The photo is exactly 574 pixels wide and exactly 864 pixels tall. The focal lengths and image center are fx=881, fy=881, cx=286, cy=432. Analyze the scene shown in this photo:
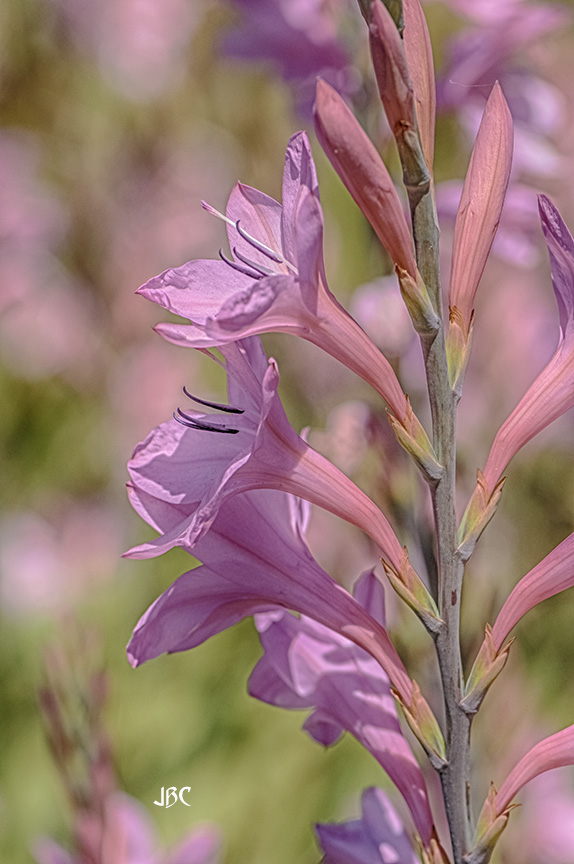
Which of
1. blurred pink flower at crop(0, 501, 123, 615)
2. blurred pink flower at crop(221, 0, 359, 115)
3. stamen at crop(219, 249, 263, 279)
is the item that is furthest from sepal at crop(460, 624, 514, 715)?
blurred pink flower at crop(0, 501, 123, 615)

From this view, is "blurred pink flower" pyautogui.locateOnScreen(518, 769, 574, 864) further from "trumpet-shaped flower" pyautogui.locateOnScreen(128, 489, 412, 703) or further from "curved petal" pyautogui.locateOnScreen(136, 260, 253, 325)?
"curved petal" pyautogui.locateOnScreen(136, 260, 253, 325)

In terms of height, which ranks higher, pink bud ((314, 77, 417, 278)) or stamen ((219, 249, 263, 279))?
pink bud ((314, 77, 417, 278))

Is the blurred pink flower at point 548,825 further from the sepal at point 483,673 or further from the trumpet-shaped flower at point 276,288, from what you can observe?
the trumpet-shaped flower at point 276,288

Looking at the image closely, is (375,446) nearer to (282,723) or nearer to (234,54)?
(234,54)

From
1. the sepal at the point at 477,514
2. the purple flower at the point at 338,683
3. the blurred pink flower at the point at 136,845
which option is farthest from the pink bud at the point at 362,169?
the blurred pink flower at the point at 136,845

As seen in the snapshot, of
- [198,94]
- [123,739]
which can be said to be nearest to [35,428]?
[123,739]

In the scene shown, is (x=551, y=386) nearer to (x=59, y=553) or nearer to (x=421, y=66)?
(x=421, y=66)

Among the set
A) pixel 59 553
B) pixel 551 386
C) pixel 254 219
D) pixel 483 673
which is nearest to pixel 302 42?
pixel 254 219
